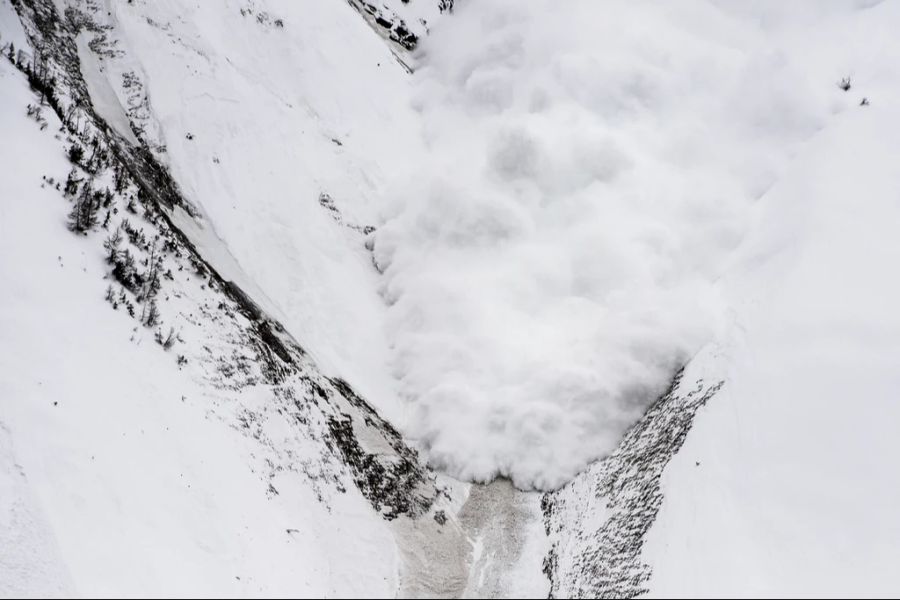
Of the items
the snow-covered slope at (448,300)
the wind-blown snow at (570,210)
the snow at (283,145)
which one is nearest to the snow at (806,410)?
the snow-covered slope at (448,300)

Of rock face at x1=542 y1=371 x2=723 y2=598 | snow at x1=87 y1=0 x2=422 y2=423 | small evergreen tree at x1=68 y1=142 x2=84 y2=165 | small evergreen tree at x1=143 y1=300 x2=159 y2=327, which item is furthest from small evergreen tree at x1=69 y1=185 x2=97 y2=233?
rock face at x1=542 y1=371 x2=723 y2=598

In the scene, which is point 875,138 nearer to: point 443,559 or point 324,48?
point 443,559

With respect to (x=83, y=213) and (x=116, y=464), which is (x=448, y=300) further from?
(x=116, y=464)

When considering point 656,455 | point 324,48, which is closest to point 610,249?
point 656,455

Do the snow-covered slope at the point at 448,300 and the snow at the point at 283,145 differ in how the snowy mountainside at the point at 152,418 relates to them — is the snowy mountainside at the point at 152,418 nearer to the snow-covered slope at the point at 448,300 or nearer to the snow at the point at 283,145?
the snow-covered slope at the point at 448,300

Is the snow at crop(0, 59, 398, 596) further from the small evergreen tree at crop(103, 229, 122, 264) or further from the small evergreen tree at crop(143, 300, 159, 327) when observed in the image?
the small evergreen tree at crop(143, 300, 159, 327)
